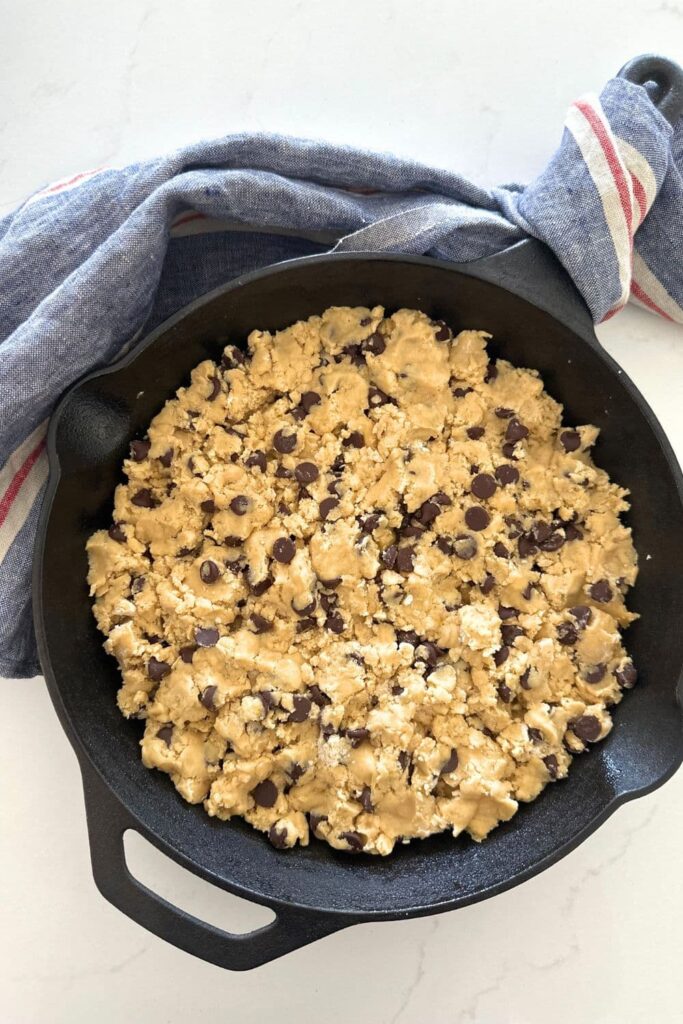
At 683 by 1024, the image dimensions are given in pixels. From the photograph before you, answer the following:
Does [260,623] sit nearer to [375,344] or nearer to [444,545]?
[444,545]

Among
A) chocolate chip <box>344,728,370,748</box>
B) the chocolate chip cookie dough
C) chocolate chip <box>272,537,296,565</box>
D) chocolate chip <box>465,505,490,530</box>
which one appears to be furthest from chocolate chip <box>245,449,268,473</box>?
chocolate chip <box>344,728,370,748</box>

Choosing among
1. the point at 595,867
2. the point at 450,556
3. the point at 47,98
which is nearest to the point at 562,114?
the point at 450,556

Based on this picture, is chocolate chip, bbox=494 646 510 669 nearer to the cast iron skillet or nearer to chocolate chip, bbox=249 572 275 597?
the cast iron skillet

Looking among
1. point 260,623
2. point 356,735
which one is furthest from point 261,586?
point 356,735

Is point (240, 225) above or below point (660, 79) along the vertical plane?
below

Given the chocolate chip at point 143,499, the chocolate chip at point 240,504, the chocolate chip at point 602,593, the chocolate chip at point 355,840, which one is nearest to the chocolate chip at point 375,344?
the chocolate chip at point 240,504

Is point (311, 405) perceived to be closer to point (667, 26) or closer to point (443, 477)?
point (443, 477)

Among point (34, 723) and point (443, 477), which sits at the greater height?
point (443, 477)
